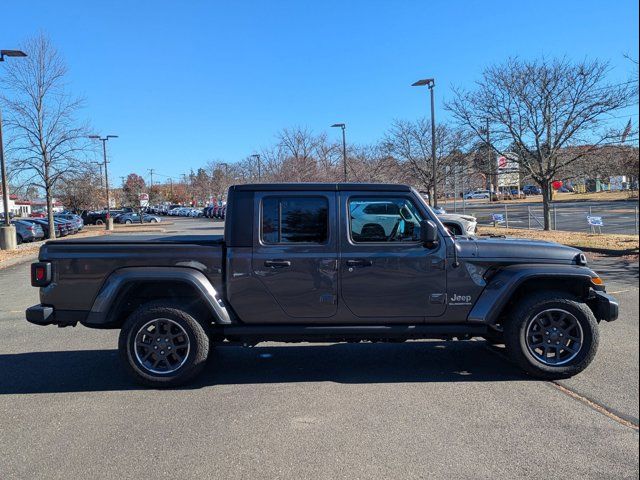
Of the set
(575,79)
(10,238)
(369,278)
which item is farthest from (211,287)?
(10,238)

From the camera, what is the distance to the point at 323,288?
490 centimetres

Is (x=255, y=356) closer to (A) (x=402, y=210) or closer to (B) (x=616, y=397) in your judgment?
(A) (x=402, y=210)

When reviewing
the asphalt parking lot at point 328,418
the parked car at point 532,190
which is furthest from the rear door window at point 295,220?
the parked car at point 532,190

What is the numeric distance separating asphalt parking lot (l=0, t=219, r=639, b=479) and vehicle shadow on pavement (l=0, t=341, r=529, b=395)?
0.07 feet

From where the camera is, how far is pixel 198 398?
4727 mm

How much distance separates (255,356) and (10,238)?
1997 centimetres

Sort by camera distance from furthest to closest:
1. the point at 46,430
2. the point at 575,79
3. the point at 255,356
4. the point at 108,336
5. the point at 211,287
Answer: the point at 575,79
the point at 108,336
the point at 255,356
the point at 211,287
the point at 46,430

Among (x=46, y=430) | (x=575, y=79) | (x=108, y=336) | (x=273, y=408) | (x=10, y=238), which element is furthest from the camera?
(x=10, y=238)

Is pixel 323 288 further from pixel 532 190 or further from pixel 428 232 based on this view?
pixel 532 190

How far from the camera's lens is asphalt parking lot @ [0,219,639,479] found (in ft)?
11.3

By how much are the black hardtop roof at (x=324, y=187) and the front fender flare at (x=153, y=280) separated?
0.96 m

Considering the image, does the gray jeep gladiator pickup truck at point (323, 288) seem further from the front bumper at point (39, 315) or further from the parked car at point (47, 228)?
the parked car at point (47, 228)

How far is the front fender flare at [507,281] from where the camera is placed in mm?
4828

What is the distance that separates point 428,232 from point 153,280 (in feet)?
8.38
